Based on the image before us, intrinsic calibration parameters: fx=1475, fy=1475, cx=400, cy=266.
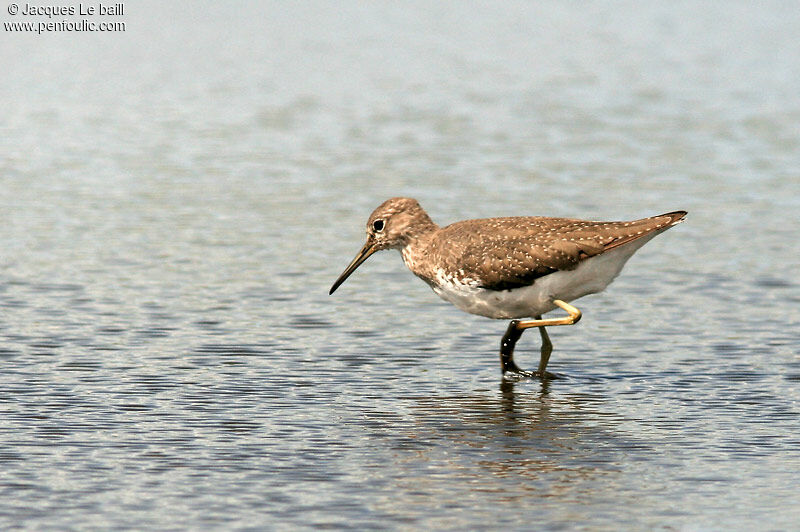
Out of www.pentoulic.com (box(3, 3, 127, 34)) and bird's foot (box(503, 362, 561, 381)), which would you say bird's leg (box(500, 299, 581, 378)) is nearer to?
bird's foot (box(503, 362, 561, 381))

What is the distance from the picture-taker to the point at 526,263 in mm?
14297

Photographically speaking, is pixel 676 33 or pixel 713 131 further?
pixel 676 33

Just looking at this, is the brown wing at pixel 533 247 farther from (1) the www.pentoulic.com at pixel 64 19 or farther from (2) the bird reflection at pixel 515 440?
(1) the www.pentoulic.com at pixel 64 19

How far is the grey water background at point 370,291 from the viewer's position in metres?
10.9

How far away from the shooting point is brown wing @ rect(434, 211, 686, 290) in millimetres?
14289

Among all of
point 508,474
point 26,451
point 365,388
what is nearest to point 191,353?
point 365,388

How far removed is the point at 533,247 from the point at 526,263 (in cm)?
22

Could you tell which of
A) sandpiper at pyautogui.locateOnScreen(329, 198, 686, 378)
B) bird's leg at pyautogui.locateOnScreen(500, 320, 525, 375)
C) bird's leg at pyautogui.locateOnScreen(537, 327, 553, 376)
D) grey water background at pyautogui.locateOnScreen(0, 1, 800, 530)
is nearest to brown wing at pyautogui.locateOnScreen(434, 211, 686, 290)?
sandpiper at pyautogui.locateOnScreen(329, 198, 686, 378)

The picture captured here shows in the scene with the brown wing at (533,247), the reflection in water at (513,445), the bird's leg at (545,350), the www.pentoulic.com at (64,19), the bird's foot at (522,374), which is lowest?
the reflection in water at (513,445)

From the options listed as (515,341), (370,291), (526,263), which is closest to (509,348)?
(515,341)

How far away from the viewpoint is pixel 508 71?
34.6m

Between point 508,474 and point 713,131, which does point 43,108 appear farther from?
point 508,474

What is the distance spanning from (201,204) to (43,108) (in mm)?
8233

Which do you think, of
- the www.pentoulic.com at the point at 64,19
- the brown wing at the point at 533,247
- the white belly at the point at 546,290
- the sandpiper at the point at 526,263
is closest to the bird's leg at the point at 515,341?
the sandpiper at the point at 526,263
